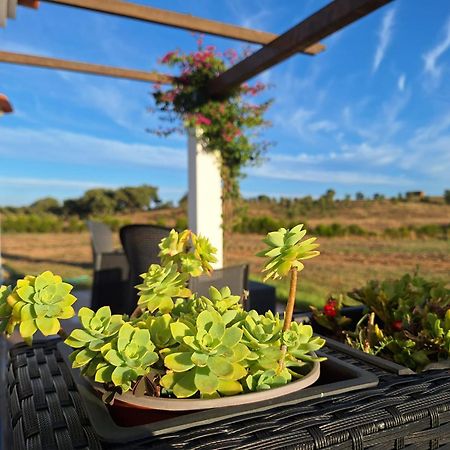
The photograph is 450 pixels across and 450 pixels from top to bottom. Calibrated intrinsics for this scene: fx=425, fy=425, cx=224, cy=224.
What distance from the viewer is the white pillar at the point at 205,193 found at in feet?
17.3

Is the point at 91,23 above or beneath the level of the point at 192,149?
above

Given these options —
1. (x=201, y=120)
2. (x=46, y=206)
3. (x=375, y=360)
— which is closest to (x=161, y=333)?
(x=375, y=360)

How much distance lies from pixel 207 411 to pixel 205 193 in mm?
4825

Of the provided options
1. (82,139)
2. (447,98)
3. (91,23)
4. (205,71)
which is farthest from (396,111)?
(82,139)

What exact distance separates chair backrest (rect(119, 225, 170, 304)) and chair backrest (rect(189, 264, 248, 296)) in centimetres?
76

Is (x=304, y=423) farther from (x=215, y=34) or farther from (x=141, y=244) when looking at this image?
(x=215, y=34)

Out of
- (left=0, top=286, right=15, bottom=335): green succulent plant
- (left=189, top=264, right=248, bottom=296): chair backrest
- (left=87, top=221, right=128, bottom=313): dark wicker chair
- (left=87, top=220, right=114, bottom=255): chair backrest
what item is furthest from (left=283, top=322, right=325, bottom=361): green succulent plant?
(left=87, top=220, right=114, bottom=255): chair backrest

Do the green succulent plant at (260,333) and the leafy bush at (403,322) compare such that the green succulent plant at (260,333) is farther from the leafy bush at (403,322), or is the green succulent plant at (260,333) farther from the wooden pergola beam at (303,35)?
the wooden pergola beam at (303,35)

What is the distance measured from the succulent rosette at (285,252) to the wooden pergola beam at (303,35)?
2.67 metres

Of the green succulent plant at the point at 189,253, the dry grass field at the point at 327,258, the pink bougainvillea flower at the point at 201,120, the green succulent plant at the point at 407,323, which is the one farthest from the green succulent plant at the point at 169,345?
the dry grass field at the point at 327,258

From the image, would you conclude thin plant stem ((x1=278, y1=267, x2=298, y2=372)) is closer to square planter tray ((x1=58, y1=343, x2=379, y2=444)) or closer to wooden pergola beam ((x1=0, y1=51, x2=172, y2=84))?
square planter tray ((x1=58, y1=343, x2=379, y2=444))

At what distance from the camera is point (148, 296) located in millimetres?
694

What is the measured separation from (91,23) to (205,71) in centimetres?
582

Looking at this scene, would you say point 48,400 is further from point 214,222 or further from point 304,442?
point 214,222
